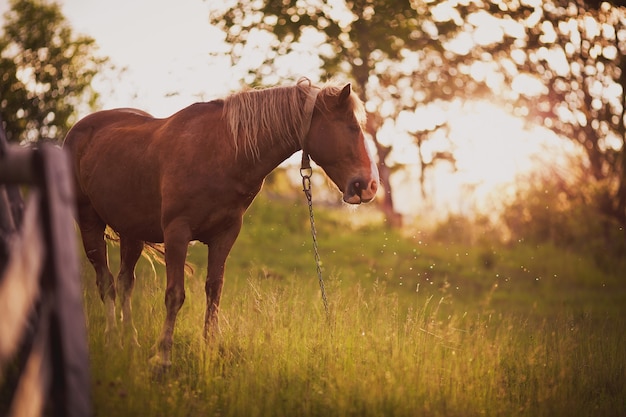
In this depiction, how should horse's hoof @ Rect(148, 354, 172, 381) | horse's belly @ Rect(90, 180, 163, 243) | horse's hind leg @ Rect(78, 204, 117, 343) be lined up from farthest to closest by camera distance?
horse's hind leg @ Rect(78, 204, 117, 343) < horse's belly @ Rect(90, 180, 163, 243) < horse's hoof @ Rect(148, 354, 172, 381)

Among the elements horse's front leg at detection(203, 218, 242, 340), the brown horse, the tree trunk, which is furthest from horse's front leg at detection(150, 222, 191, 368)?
the tree trunk

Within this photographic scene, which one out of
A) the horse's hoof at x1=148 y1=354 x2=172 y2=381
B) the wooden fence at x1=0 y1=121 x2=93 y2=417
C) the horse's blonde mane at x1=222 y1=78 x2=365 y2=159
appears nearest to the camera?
the wooden fence at x1=0 y1=121 x2=93 y2=417

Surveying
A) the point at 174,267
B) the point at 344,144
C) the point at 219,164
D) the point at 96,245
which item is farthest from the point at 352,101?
the point at 96,245

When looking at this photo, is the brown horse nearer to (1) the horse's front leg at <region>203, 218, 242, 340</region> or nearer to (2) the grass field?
(1) the horse's front leg at <region>203, 218, 242, 340</region>

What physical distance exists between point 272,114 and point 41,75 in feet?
61.6

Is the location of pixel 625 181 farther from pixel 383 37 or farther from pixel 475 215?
pixel 383 37

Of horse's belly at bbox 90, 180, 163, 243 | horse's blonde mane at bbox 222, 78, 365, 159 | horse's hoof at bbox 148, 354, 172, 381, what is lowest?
horse's hoof at bbox 148, 354, 172, 381

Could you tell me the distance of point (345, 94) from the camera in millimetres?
4879

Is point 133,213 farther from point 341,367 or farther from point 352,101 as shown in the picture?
point 341,367

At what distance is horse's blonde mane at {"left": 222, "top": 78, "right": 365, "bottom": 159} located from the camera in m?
5.04

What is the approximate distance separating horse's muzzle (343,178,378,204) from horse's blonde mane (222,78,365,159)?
21.0 inches

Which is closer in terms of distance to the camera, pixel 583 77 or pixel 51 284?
pixel 51 284

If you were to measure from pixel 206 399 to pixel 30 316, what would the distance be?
1328mm

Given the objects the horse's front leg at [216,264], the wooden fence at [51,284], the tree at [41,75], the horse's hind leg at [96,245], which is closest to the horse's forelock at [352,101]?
the horse's front leg at [216,264]
